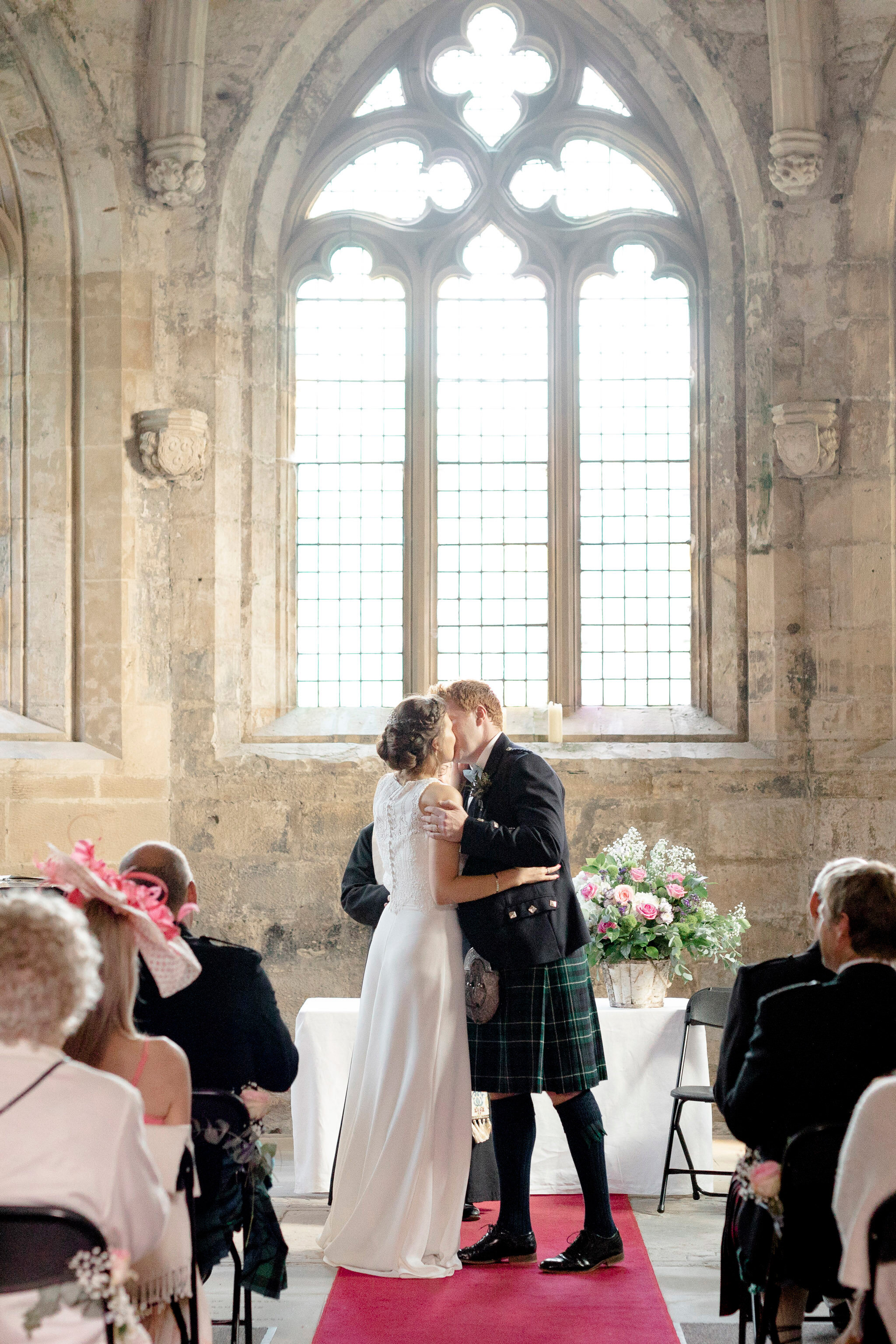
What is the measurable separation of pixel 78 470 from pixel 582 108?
3441mm

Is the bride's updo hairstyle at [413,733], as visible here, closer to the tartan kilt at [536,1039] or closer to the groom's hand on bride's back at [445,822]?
the groom's hand on bride's back at [445,822]

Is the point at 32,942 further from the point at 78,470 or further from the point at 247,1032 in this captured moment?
the point at 78,470

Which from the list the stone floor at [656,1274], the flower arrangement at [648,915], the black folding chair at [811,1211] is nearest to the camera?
the black folding chair at [811,1211]

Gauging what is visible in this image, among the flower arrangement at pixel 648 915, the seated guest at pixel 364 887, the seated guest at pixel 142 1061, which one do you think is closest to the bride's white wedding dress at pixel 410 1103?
the seated guest at pixel 364 887

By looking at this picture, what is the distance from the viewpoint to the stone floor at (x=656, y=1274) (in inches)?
148

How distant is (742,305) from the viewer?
286 inches

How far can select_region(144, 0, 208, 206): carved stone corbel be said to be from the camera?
6.79m

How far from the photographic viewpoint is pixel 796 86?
22.2ft

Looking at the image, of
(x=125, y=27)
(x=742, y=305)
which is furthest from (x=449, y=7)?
(x=742, y=305)

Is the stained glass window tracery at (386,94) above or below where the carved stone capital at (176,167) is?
above

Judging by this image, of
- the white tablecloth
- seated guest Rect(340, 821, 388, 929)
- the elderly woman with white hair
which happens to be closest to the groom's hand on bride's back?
seated guest Rect(340, 821, 388, 929)

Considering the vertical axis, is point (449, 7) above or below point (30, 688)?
above

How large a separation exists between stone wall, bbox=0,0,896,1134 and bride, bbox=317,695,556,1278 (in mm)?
2586

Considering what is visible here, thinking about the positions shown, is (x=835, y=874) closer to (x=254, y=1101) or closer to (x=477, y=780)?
(x=254, y=1101)
